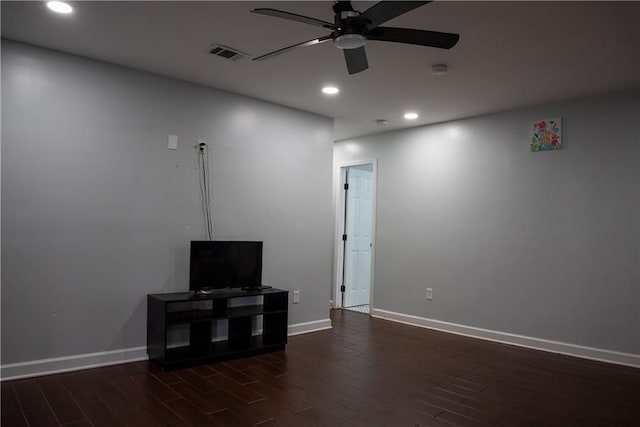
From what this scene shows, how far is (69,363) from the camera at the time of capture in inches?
137

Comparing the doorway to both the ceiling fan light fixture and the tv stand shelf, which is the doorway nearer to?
the tv stand shelf

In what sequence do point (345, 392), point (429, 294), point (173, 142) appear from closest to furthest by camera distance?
point (345, 392)
point (173, 142)
point (429, 294)

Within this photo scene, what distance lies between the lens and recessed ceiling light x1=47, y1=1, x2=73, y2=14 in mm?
2715

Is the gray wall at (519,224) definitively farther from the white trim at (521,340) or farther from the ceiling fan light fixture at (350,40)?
the ceiling fan light fixture at (350,40)

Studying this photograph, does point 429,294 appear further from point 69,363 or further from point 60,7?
point 60,7

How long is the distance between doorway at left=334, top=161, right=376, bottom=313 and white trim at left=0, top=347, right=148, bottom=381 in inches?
136

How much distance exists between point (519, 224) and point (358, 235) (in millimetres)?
2648

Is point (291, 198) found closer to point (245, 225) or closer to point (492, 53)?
point (245, 225)

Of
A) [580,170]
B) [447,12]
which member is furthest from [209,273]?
[580,170]

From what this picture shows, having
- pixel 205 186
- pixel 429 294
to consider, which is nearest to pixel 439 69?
pixel 205 186

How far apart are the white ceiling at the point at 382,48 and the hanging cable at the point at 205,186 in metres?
0.67

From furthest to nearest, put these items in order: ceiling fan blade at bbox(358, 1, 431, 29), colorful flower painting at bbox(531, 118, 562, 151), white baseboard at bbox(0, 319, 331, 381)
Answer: colorful flower painting at bbox(531, 118, 562, 151), white baseboard at bbox(0, 319, 331, 381), ceiling fan blade at bbox(358, 1, 431, 29)

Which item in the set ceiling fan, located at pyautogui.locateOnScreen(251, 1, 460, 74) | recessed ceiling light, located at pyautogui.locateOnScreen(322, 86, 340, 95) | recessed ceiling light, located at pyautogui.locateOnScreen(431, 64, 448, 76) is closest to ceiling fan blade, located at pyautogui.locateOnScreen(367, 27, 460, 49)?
ceiling fan, located at pyautogui.locateOnScreen(251, 1, 460, 74)

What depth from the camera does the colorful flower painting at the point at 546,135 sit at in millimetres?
4504
